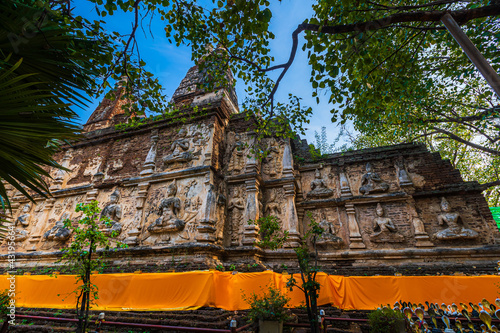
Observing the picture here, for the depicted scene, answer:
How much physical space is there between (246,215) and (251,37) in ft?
16.1

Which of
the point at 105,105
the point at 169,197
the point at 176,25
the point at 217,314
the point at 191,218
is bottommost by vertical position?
the point at 217,314

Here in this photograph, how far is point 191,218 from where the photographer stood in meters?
7.25

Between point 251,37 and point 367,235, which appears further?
point 367,235

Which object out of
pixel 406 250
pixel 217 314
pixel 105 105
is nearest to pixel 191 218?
pixel 217 314

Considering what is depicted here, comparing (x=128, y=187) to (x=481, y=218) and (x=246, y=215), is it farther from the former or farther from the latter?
(x=481, y=218)

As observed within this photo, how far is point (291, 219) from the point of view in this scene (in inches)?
294

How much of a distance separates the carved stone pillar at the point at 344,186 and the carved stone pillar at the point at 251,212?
8.96ft

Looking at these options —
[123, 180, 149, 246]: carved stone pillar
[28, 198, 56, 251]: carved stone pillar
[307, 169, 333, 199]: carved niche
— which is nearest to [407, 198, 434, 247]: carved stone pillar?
[307, 169, 333, 199]: carved niche

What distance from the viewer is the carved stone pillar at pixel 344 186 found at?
7680 millimetres

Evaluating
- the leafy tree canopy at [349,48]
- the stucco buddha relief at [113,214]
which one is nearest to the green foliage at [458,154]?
the leafy tree canopy at [349,48]

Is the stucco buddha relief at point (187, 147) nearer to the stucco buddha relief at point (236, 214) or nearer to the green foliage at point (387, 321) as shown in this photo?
the stucco buddha relief at point (236, 214)

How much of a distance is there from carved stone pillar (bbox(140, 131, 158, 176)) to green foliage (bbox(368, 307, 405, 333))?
771cm

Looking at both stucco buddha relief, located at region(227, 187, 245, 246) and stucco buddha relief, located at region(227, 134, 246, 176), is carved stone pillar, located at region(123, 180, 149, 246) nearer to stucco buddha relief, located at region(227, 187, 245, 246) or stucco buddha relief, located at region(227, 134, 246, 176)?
stucco buddha relief, located at region(227, 187, 245, 246)

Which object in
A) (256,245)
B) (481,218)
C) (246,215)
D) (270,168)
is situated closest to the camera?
(481,218)
